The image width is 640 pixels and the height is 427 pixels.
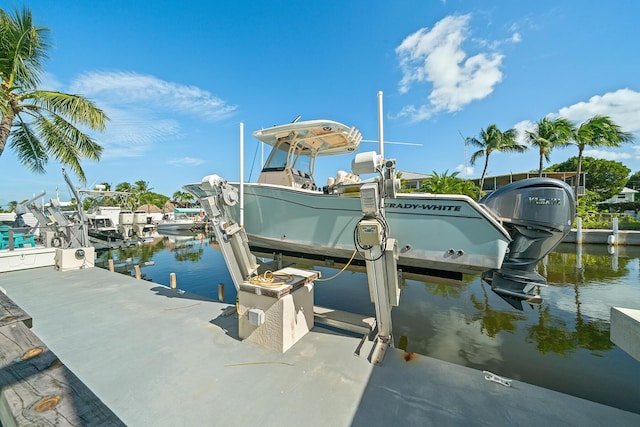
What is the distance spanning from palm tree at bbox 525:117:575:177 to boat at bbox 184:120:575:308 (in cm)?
1890

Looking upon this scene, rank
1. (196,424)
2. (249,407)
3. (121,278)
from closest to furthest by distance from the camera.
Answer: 1. (196,424)
2. (249,407)
3. (121,278)

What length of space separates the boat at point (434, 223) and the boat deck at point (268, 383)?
1.67 meters

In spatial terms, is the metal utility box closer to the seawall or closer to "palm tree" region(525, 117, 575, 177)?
the seawall

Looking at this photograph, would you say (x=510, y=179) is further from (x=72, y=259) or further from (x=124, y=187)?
(x=124, y=187)

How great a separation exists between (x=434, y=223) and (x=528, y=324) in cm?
364

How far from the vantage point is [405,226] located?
3957 millimetres

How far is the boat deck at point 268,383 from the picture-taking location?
6.06ft

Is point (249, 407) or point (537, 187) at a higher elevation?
point (537, 187)

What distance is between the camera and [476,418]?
184 cm

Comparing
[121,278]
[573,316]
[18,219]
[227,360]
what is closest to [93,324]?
[227,360]

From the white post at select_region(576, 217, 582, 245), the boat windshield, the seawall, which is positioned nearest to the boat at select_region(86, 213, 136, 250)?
the boat windshield

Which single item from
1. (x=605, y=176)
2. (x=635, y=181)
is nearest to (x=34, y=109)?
(x=605, y=176)

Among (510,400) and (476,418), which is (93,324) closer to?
(476,418)

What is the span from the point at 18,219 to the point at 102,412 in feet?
50.6
